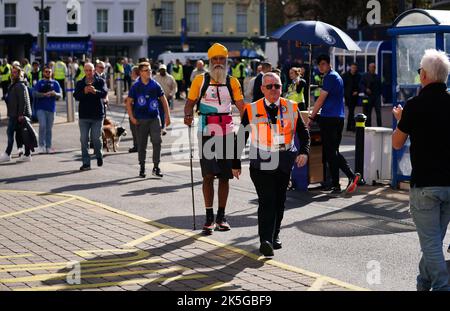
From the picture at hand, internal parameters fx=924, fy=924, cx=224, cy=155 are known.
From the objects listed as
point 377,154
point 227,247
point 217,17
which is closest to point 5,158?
point 377,154

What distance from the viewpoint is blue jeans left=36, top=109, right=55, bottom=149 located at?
1906cm

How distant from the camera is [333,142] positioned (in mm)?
13117

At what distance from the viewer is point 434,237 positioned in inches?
270

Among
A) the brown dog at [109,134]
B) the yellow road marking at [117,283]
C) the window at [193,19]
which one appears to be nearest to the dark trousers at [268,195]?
the yellow road marking at [117,283]

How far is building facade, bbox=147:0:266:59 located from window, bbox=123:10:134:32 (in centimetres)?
136

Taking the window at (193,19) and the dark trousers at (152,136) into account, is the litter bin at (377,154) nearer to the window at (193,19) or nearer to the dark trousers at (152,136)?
the dark trousers at (152,136)

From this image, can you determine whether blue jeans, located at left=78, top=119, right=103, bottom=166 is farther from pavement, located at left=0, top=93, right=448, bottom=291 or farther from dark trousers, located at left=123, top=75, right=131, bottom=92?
dark trousers, located at left=123, top=75, right=131, bottom=92

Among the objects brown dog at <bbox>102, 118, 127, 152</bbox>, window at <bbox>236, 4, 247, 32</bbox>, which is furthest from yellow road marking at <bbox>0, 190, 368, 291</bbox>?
window at <bbox>236, 4, 247, 32</bbox>

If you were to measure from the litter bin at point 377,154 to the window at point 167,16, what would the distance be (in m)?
58.9

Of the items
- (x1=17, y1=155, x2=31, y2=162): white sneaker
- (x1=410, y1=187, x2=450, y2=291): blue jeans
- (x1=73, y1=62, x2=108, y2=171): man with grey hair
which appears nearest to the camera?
(x1=410, y1=187, x2=450, y2=291): blue jeans

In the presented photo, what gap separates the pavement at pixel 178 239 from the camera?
7.75m

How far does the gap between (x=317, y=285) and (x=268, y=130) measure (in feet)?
6.44

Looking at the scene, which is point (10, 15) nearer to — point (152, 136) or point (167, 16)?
point (167, 16)

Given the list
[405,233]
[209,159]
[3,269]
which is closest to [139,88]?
[209,159]
